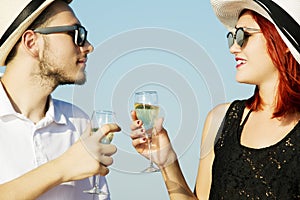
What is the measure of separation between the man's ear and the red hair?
1.55 metres

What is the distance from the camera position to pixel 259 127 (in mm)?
4246

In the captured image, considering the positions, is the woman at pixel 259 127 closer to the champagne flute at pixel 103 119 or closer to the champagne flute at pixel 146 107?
the champagne flute at pixel 146 107

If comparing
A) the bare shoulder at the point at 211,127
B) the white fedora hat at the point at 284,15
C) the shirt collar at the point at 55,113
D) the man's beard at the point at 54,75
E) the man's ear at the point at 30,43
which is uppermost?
the white fedora hat at the point at 284,15

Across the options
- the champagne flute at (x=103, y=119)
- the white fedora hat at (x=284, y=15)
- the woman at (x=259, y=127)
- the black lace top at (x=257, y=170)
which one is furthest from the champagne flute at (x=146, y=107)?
the white fedora hat at (x=284, y=15)

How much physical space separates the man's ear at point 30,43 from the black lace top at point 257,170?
1475 mm

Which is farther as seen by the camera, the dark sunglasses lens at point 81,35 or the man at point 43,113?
the dark sunglasses lens at point 81,35

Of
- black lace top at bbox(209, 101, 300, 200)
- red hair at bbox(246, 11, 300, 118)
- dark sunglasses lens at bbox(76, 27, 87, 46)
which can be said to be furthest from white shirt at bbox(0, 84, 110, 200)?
red hair at bbox(246, 11, 300, 118)

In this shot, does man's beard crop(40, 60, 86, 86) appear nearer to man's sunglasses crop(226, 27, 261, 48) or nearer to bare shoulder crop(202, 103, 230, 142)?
bare shoulder crop(202, 103, 230, 142)

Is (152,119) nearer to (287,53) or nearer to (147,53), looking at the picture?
(147,53)

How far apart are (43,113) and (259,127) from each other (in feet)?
4.98

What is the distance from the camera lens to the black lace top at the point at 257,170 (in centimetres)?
391

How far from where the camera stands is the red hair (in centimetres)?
407

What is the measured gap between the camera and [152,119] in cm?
347

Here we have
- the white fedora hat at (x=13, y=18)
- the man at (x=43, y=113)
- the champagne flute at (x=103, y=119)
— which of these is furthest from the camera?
the white fedora hat at (x=13, y=18)
